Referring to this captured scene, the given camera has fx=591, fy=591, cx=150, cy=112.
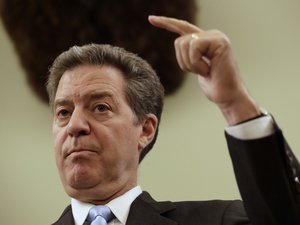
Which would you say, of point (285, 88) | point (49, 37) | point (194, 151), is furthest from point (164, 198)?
Result: point (49, 37)

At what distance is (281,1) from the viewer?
1.77 m

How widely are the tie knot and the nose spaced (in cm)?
17

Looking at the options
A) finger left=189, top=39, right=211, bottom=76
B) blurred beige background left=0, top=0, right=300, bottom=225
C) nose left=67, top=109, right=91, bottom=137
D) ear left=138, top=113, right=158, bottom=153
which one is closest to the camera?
finger left=189, top=39, right=211, bottom=76

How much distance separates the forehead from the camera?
127cm

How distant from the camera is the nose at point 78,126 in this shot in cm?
120

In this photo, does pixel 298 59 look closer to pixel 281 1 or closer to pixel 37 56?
pixel 281 1

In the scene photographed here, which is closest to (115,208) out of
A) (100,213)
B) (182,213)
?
(100,213)

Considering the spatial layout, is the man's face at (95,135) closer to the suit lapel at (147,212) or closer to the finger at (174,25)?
the suit lapel at (147,212)

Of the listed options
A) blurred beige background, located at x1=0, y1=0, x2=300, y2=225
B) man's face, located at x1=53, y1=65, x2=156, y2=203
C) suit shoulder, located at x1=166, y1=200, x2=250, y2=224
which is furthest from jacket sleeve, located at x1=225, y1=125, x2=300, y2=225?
blurred beige background, located at x1=0, y1=0, x2=300, y2=225

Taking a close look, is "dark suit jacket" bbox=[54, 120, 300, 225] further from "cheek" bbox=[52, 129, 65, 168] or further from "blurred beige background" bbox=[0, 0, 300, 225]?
"blurred beige background" bbox=[0, 0, 300, 225]

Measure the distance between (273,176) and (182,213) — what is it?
15.0 inches

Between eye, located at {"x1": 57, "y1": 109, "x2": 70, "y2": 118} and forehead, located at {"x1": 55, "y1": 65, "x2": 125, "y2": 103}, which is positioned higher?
forehead, located at {"x1": 55, "y1": 65, "x2": 125, "y2": 103}

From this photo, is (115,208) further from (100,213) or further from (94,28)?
(94,28)

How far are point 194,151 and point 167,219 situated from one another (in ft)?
1.67
